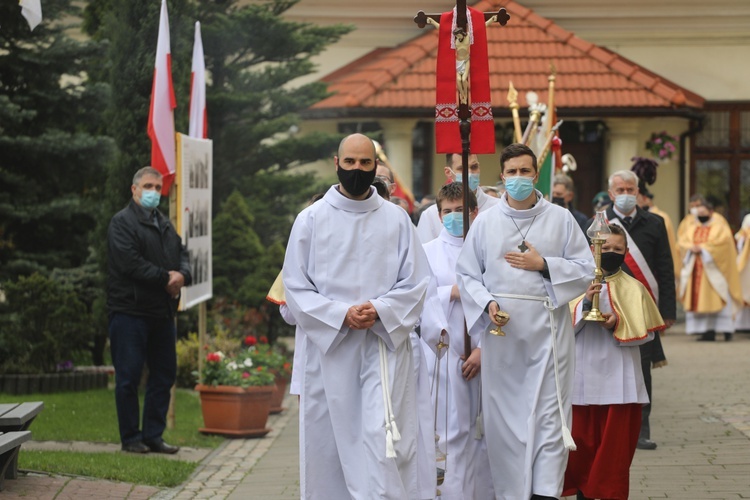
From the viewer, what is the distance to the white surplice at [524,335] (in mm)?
7293

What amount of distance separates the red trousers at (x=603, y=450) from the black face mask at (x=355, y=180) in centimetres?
216

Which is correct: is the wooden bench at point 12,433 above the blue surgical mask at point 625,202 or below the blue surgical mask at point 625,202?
below

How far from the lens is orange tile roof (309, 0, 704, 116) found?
21.7 m

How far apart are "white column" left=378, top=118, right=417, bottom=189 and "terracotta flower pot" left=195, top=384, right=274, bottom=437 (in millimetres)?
11511

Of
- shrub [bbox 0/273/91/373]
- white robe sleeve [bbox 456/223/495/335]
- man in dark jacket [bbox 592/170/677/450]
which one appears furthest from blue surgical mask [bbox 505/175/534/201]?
shrub [bbox 0/273/91/373]

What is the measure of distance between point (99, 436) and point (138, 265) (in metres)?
1.64

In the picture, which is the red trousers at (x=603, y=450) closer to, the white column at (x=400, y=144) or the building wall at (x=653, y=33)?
the white column at (x=400, y=144)

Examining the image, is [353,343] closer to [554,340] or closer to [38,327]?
[554,340]

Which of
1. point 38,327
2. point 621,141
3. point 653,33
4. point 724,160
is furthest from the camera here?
point 724,160

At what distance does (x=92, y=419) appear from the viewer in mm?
11633

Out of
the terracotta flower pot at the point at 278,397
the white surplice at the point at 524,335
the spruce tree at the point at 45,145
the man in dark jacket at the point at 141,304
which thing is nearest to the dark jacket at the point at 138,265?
the man in dark jacket at the point at 141,304

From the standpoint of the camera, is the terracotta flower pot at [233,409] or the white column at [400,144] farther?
the white column at [400,144]

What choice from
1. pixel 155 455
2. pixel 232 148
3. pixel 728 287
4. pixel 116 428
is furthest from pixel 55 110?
pixel 728 287

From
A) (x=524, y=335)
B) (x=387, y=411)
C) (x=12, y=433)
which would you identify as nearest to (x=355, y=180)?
(x=387, y=411)
